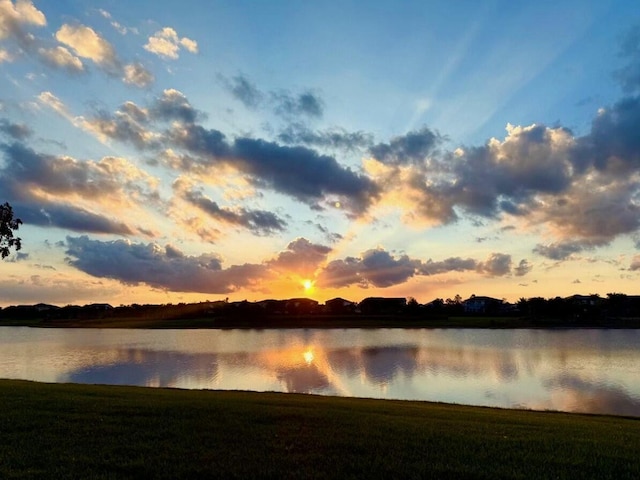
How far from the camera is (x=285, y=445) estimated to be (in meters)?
10.5

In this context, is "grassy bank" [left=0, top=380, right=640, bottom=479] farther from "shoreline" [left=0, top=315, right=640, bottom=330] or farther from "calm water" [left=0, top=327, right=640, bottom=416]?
"shoreline" [left=0, top=315, right=640, bottom=330]

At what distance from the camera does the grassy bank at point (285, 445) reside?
888cm

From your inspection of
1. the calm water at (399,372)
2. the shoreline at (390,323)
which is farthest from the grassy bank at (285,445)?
the shoreline at (390,323)

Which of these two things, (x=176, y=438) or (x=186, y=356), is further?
(x=186, y=356)

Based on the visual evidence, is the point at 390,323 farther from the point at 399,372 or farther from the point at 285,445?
the point at 285,445

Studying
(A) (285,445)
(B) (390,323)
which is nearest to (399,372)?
(A) (285,445)

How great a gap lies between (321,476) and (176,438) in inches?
159

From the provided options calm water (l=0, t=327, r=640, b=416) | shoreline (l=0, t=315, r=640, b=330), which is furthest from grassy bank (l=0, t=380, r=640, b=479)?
shoreline (l=0, t=315, r=640, b=330)

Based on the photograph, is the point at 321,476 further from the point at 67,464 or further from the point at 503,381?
the point at 503,381

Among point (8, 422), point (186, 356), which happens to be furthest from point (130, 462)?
point (186, 356)

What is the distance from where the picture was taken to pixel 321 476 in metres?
8.50

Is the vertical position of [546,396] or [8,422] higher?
[8,422]

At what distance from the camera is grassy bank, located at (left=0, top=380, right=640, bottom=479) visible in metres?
8.88

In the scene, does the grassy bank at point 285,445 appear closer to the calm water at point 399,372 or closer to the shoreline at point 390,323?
the calm water at point 399,372
